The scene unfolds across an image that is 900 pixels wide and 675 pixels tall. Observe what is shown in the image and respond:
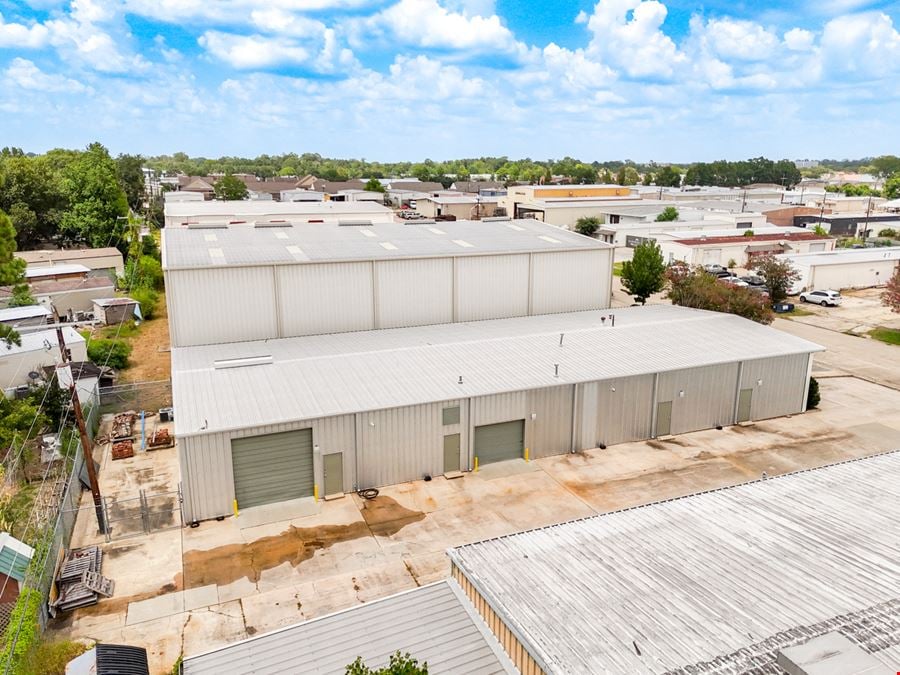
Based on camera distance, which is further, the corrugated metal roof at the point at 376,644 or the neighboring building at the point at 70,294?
the neighboring building at the point at 70,294

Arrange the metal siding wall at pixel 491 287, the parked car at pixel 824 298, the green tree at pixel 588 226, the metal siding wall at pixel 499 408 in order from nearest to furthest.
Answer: the metal siding wall at pixel 499 408, the metal siding wall at pixel 491 287, the parked car at pixel 824 298, the green tree at pixel 588 226

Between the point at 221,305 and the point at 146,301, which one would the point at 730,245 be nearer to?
the point at 221,305

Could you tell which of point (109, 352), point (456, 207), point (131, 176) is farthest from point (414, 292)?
point (131, 176)

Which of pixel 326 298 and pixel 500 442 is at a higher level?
pixel 326 298

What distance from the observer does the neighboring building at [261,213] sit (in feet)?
185

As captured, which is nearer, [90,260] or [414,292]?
[414,292]

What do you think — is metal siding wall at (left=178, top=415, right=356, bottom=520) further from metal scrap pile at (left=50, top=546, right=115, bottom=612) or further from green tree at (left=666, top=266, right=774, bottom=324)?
green tree at (left=666, top=266, right=774, bottom=324)

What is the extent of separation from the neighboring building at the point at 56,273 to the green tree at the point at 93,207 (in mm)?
15982

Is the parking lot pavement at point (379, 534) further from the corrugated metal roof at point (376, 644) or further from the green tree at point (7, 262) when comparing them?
the green tree at point (7, 262)

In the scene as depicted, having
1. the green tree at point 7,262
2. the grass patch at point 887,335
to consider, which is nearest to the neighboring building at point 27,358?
the green tree at point 7,262

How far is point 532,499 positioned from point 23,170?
72.7 metres

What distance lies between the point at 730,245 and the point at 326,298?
48858 mm

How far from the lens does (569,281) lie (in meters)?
35.4

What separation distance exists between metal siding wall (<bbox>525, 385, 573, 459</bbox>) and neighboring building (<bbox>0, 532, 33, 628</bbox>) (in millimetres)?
16047
